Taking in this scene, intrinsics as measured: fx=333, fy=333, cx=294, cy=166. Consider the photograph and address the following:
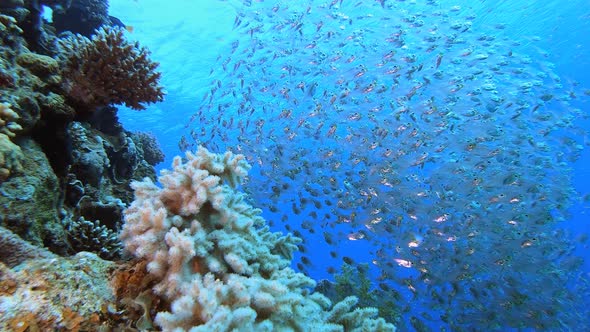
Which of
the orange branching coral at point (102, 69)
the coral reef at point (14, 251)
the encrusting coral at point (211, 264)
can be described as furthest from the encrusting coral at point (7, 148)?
the orange branching coral at point (102, 69)

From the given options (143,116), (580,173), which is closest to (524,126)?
(143,116)

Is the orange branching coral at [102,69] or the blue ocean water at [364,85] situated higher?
the blue ocean water at [364,85]

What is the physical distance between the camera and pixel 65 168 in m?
3.94

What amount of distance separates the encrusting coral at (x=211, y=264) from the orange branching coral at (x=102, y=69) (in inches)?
90.2

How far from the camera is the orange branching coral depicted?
4.35 metres

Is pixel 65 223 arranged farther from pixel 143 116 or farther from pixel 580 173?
pixel 580 173

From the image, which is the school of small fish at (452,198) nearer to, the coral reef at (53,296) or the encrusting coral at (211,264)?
the encrusting coral at (211,264)

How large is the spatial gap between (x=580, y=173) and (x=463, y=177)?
56989 mm

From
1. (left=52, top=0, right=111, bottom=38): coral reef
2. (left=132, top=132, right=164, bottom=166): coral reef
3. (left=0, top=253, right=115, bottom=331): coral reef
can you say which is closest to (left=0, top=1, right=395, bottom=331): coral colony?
(left=0, top=253, right=115, bottom=331): coral reef

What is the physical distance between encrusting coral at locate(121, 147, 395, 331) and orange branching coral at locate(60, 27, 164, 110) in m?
2.29

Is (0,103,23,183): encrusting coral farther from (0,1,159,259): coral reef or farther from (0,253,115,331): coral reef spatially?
(0,253,115,331): coral reef

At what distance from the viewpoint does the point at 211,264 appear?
2.33 metres

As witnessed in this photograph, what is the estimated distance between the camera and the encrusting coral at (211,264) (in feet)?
6.30

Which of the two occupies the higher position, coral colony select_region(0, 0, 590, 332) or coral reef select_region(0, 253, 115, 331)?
coral colony select_region(0, 0, 590, 332)
